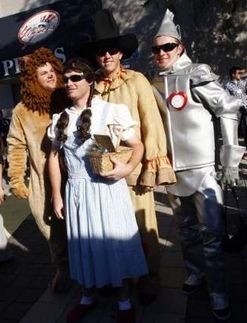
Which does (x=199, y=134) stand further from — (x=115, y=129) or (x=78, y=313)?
(x=78, y=313)

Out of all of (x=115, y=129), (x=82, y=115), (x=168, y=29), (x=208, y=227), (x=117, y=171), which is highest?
(x=168, y=29)

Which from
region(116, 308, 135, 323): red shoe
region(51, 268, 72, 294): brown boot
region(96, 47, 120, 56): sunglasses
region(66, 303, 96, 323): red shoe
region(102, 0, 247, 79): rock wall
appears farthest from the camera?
region(102, 0, 247, 79): rock wall

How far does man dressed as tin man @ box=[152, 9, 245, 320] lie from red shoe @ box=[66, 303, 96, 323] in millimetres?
894

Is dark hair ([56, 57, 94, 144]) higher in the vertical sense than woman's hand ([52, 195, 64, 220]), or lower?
higher

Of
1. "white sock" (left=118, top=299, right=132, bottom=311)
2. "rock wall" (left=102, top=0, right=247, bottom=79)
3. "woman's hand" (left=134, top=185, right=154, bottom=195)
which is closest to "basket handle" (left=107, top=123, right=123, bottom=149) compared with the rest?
"woman's hand" (left=134, top=185, right=154, bottom=195)

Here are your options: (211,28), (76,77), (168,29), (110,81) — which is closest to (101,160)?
(76,77)

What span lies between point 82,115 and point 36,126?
20.9 inches

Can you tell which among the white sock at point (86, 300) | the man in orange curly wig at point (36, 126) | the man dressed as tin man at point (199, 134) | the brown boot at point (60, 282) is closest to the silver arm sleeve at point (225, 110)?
the man dressed as tin man at point (199, 134)

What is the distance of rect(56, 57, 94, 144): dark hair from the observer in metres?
2.78

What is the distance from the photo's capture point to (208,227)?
3039 mm

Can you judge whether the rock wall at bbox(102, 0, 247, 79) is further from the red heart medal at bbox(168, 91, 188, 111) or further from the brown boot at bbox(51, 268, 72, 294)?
the red heart medal at bbox(168, 91, 188, 111)

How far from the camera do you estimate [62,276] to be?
3678 millimetres

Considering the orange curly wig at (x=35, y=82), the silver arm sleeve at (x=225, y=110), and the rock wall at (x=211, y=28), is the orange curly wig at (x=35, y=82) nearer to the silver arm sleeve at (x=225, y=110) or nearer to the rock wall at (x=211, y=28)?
the silver arm sleeve at (x=225, y=110)

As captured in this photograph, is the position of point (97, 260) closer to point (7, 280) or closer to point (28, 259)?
point (7, 280)
